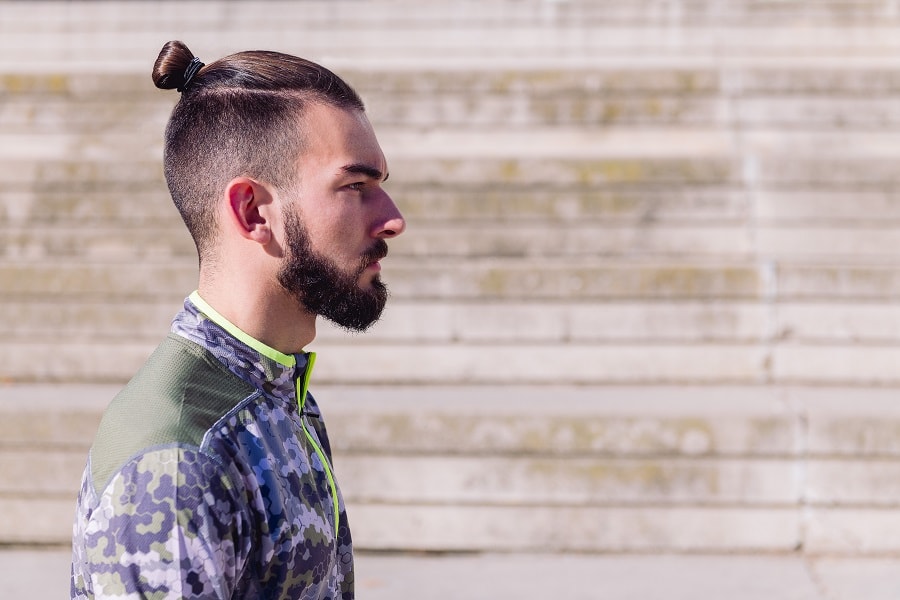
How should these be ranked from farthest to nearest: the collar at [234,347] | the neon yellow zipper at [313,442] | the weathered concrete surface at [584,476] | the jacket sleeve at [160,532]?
the weathered concrete surface at [584,476] → the neon yellow zipper at [313,442] → the collar at [234,347] → the jacket sleeve at [160,532]

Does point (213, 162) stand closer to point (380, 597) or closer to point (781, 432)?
point (380, 597)

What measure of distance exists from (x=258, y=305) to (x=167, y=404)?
0.72 ft

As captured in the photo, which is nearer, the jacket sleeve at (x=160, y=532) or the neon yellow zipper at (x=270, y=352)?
the jacket sleeve at (x=160, y=532)

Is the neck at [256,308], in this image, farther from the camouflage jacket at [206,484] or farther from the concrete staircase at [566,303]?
the concrete staircase at [566,303]

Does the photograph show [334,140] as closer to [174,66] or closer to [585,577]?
[174,66]

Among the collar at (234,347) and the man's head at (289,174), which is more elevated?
the man's head at (289,174)

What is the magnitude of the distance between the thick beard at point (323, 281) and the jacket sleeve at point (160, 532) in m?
0.30

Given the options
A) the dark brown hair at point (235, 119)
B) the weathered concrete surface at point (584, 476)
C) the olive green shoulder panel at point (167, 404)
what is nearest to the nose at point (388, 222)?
the dark brown hair at point (235, 119)

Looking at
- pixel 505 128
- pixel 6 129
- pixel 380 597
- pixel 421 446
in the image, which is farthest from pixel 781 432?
pixel 6 129

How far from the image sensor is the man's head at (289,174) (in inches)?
53.8

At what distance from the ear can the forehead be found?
0.07 m

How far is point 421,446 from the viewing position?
172 inches

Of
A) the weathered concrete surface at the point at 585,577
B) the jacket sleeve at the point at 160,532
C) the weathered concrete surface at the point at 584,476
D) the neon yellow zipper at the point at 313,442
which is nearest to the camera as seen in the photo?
the jacket sleeve at the point at 160,532

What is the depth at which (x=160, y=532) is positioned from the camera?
1.14 m
